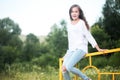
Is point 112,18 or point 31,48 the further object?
point 31,48

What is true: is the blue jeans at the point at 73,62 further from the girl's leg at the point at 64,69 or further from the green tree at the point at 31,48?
the green tree at the point at 31,48

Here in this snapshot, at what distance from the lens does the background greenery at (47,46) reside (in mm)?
7449

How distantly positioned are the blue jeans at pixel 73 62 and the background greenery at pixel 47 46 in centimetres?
440

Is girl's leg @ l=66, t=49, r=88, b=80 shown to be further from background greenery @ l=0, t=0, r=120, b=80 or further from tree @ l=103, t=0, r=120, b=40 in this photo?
tree @ l=103, t=0, r=120, b=40

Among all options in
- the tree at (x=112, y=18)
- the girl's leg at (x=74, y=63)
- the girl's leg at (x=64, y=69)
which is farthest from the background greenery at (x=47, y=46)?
the girl's leg at (x=74, y=63)

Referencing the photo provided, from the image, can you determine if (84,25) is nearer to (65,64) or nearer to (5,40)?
(65,64)

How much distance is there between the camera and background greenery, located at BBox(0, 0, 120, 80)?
293 inches

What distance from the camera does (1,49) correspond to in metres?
9.22

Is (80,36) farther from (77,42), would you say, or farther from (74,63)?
(74,63)

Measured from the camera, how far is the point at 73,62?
2.08 metres

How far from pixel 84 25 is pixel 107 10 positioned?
693 cm

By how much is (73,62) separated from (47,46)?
7.87 metres

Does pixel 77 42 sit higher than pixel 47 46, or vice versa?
pixel 77 42

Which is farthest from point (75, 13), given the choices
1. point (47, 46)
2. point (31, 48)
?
point (31, 48)
